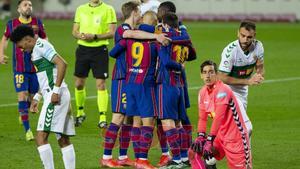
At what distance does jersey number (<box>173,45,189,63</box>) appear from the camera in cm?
1296

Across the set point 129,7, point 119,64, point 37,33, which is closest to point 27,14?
point 37,33

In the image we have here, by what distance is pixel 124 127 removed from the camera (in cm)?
1346

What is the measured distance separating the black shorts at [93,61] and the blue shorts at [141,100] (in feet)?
14.7

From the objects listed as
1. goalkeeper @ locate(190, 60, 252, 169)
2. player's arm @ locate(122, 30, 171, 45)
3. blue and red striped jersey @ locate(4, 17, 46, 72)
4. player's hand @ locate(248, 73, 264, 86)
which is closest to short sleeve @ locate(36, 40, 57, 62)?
player's arm @ locate(122, 30, 171, 45)

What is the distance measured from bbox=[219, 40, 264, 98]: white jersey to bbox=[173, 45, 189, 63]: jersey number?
26.2 inches

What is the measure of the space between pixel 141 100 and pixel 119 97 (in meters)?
0.56

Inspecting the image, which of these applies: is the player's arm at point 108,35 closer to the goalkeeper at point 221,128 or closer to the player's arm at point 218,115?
the goalkeeper at point 221,128

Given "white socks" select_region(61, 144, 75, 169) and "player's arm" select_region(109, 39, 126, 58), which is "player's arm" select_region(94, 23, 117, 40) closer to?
"player's arm" select_region(109, 39, 126, 58)

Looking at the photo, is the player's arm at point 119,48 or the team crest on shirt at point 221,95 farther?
the player's arm at point 119,48

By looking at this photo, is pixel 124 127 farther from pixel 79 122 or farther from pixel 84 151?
pixel 79 122

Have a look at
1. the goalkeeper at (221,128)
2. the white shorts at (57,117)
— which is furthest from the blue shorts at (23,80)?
the goalkeeper at (221,128)

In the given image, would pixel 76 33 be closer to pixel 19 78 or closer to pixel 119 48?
pixel 19 78

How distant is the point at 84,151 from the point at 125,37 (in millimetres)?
2349

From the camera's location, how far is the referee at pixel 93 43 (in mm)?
17469
